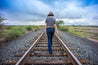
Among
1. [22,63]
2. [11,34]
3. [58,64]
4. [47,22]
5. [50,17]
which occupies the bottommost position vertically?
[58,64]

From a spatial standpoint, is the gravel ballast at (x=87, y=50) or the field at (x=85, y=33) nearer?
the gravel ballast at (x=87, y=50)

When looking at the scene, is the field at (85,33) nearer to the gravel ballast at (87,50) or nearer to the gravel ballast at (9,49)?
the gravel ballast at (87,50)

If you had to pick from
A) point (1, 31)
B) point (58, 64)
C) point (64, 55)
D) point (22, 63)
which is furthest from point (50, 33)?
point (1, 31)

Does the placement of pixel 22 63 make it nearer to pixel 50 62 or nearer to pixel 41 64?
pixel 41 64

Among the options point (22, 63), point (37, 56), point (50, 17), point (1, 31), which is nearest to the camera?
point (22, 63)

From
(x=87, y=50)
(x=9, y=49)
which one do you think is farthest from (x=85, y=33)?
(x=9, y=49)

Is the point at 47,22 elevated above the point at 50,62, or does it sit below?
above

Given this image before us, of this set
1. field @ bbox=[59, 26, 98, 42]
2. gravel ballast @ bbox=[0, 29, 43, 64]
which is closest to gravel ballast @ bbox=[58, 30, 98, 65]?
gravel ballast @ bbox=[0, 29, 43, 64]

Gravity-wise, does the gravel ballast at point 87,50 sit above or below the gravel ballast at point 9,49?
below

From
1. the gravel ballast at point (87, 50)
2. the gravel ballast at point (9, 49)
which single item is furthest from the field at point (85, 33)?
the gravel ballast at point (9, 49)

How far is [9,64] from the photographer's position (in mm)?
2422

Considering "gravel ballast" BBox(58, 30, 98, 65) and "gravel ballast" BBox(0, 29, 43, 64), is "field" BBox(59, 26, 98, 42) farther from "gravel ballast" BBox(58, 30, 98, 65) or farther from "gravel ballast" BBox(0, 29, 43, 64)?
"gravel ballast" BBox(0, 29, 43, 64)

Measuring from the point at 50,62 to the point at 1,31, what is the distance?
19.2ft

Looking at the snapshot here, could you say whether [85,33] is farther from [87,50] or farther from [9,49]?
[9,49]
